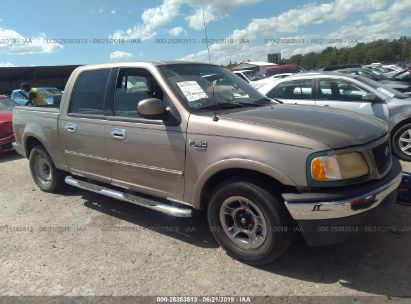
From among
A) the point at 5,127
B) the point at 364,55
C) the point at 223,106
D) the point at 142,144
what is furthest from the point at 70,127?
the point at 364,55

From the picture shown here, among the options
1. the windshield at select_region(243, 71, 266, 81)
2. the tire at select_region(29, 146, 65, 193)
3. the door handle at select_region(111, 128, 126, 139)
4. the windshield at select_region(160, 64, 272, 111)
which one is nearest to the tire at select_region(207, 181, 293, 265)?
the windshield at select_region(160, 64, 272, 111)

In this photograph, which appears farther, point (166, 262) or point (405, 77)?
point (405, 77)

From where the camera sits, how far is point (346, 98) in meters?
7.31

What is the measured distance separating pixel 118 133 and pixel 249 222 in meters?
1.80

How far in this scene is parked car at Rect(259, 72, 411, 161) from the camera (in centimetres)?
694

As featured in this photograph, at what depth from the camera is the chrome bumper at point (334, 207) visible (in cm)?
296

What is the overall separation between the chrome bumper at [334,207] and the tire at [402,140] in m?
4.44

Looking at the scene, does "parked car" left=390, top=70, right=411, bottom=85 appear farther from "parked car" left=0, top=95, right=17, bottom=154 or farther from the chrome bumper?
"parked car" left=0, top=95, right=17, bottom=154

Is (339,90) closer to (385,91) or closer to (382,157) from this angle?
(385,91)

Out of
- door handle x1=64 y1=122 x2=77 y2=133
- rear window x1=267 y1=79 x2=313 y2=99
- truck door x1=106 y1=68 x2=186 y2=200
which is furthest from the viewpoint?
rear window x1=267 y1=79 x2=313 y2=99

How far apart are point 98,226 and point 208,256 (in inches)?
64.0

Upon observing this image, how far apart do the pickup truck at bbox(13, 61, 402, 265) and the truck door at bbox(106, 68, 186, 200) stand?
1 centimetres

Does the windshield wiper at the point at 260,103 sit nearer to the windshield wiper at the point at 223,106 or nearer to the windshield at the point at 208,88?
Answer: the windshield at the point at 208,88

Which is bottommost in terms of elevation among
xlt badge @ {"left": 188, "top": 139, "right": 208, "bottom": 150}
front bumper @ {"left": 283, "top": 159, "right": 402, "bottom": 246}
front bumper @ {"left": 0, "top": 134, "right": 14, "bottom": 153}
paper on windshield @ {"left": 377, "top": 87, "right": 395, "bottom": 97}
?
front bumper @ {"left": 0, "top": 134, "right": 14, "bottom": 153}
